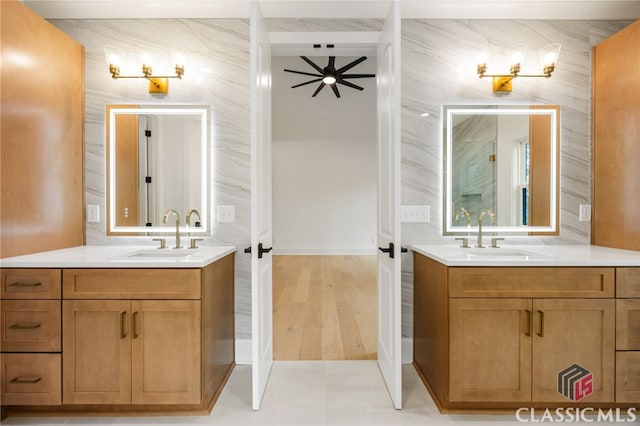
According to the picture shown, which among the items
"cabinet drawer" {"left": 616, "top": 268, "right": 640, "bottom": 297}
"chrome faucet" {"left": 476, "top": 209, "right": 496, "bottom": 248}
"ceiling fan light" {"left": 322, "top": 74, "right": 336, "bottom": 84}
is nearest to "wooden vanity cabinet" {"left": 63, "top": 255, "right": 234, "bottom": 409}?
"chrome faucet" {"left": 476, "top": 209, "right": 496, "bottom": 248}

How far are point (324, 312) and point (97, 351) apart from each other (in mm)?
2283

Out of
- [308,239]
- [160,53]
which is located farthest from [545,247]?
[308,239]

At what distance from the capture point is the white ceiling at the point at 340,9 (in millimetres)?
2355

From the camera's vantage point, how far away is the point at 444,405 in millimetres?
1923

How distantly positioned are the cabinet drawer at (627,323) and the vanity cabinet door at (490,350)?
0.48m

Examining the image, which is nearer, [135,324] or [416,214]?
[135,324]

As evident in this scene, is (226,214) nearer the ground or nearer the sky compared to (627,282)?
nearer the sky

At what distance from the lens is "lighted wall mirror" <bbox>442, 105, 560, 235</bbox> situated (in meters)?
2.52

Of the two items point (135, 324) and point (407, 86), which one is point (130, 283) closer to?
point (135, 324)

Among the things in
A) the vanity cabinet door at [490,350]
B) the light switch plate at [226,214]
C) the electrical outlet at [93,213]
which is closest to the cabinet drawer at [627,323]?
the vanity cabinet door at [490,350]

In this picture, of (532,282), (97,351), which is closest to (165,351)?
(97,351)

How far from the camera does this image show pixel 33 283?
181cm

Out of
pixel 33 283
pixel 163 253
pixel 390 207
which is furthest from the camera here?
pixel 163 253

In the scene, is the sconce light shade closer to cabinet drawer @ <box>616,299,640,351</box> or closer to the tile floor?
cabinet drawer @ <box>616,299,640,351</box>
